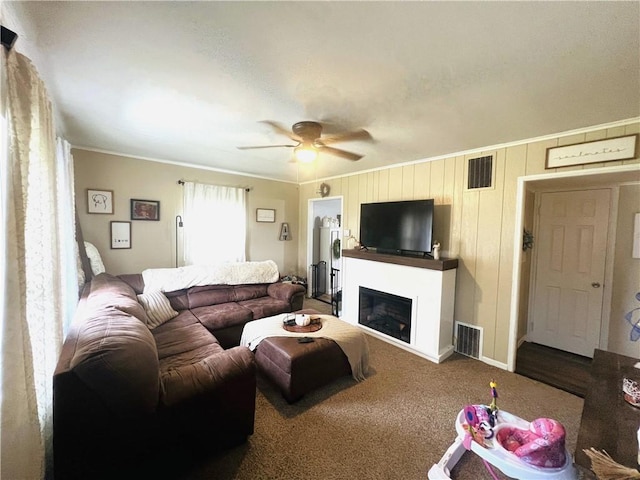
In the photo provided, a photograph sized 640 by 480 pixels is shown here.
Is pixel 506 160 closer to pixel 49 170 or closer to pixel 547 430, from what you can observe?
pixel 547 430

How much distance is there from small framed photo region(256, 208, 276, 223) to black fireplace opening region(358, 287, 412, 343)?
230 centimetres

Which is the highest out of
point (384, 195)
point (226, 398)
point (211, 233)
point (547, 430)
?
point (384, 195)

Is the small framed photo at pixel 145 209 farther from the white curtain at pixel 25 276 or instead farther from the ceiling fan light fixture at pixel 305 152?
the ceiling fan light fixture at pixel 305 152

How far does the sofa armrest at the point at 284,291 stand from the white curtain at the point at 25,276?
2499mm

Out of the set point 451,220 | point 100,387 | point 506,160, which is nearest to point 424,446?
point 100,387

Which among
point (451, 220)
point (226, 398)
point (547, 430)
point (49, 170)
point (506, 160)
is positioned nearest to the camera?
point (547, 430)

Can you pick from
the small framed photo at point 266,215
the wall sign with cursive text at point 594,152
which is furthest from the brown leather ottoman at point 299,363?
the small framed photo at point 266,215

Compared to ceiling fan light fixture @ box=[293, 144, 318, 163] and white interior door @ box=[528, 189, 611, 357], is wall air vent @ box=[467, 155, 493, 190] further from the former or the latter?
ceiling fan light fixture @ box=[293, 144, 318, 163]

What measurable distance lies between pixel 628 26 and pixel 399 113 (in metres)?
1.19

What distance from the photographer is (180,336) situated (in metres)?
2.53

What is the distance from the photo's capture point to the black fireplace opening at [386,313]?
3.33 meters

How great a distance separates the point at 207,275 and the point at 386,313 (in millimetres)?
2604

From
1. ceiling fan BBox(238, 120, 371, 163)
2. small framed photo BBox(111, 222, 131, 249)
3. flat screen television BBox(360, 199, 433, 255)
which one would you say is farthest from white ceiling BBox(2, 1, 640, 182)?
small framed photo BBox(111, 222, 131, 249)

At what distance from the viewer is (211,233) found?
424 cm
